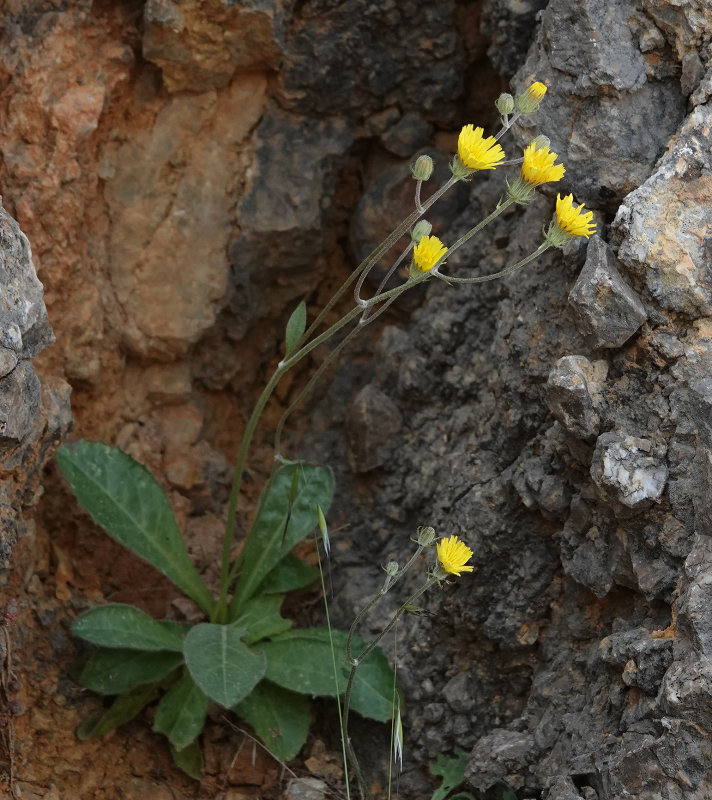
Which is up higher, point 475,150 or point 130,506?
point 475,150

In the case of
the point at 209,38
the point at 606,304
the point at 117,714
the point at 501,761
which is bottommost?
the point at 501,761

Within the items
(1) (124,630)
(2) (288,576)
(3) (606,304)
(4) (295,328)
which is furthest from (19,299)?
(3) (606,304)

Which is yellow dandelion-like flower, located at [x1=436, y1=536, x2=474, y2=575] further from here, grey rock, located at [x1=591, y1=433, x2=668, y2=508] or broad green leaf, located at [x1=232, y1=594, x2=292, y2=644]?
broad green leaf, located at [x1=232, y1=594, x2=292, y2=644]

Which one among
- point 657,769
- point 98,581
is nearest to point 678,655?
point 657,769

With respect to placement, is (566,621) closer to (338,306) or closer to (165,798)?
(165,798)

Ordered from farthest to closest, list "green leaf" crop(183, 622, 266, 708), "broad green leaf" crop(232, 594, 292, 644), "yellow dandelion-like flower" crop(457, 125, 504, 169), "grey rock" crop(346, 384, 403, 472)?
"grey rock" crop(346, 384, 403, 472) < "broad green leaf" crop(232, 594, 292, 644) < "green leaf" crop(183, 622, 266, 708) < "yellow dandelion-like flower" crop(457, 125, 504, 169)

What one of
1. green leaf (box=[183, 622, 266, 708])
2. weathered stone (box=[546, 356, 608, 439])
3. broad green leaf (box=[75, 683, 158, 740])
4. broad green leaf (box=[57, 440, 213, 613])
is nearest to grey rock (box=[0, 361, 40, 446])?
broad green leaf (box=[57, 440, 213, 613])

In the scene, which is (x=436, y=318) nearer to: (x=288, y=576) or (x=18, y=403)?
(x=288, y=576)
